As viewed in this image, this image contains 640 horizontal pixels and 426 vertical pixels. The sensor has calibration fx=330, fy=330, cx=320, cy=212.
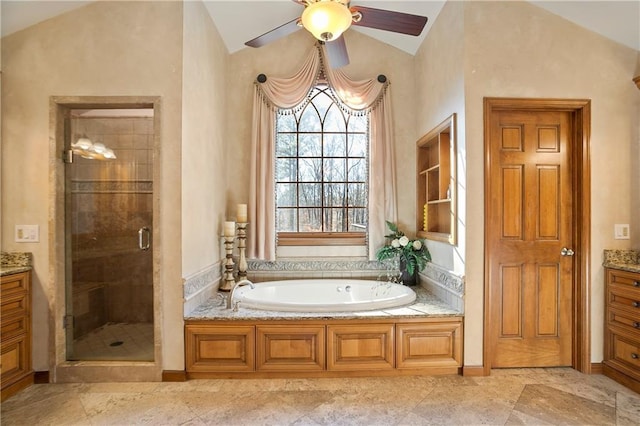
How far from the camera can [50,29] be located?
2.37 meters

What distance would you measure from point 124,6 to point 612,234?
3.98 meters

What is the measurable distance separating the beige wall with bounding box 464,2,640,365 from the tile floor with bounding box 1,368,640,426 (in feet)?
1.01

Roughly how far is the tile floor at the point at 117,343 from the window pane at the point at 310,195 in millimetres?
1802

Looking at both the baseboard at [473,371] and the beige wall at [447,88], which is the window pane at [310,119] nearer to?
the beige wall at [447,88]

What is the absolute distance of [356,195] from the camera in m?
3.54

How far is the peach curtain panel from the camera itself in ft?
10.9

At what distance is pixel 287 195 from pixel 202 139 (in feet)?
3.61

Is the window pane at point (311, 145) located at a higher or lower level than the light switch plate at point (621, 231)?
higher

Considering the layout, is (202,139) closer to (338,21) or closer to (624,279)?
(338,21)

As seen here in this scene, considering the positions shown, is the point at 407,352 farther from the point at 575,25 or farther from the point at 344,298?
the point at 575,25

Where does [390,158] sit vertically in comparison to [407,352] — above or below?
above

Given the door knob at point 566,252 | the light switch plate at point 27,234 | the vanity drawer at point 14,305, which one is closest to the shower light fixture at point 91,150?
the light switch plate at point 27,234

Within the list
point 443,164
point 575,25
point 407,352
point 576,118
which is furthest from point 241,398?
point 575,25

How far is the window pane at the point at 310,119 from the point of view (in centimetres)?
354
